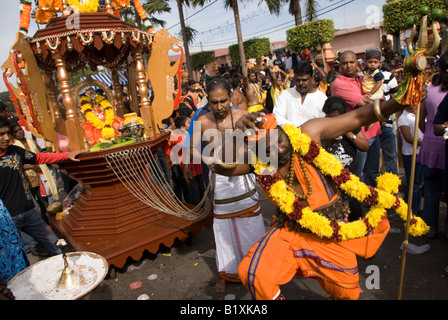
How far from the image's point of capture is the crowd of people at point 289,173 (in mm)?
2439

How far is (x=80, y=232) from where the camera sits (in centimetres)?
450

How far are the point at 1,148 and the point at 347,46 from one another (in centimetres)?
2750

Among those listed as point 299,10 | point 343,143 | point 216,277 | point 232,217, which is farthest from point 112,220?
point 299,10

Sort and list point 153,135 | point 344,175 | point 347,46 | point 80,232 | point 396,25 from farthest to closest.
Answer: point 347,46
point 396,25
point 153,135
point 80,232
point 344,175

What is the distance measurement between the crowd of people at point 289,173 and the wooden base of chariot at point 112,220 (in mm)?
357

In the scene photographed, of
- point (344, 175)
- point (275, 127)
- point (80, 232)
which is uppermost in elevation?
point (275, 127)

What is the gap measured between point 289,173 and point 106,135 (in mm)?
3543

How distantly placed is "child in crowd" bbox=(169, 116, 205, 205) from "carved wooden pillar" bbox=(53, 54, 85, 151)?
1386mm

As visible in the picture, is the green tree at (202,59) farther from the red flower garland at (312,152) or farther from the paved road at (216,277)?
the red flower garland at (312,152)

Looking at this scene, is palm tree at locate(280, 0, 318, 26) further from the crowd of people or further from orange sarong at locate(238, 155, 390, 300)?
orange sarong at locate(238, 155, 390, 300)

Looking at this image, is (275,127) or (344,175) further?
(344,175)

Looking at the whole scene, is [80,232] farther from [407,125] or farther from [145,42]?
[407,125]

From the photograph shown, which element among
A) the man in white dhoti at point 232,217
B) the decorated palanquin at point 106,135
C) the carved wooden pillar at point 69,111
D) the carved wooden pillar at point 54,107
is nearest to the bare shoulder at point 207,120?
the man in white dhoti at point 232,217

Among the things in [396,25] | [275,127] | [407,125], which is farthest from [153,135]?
[396,25]
